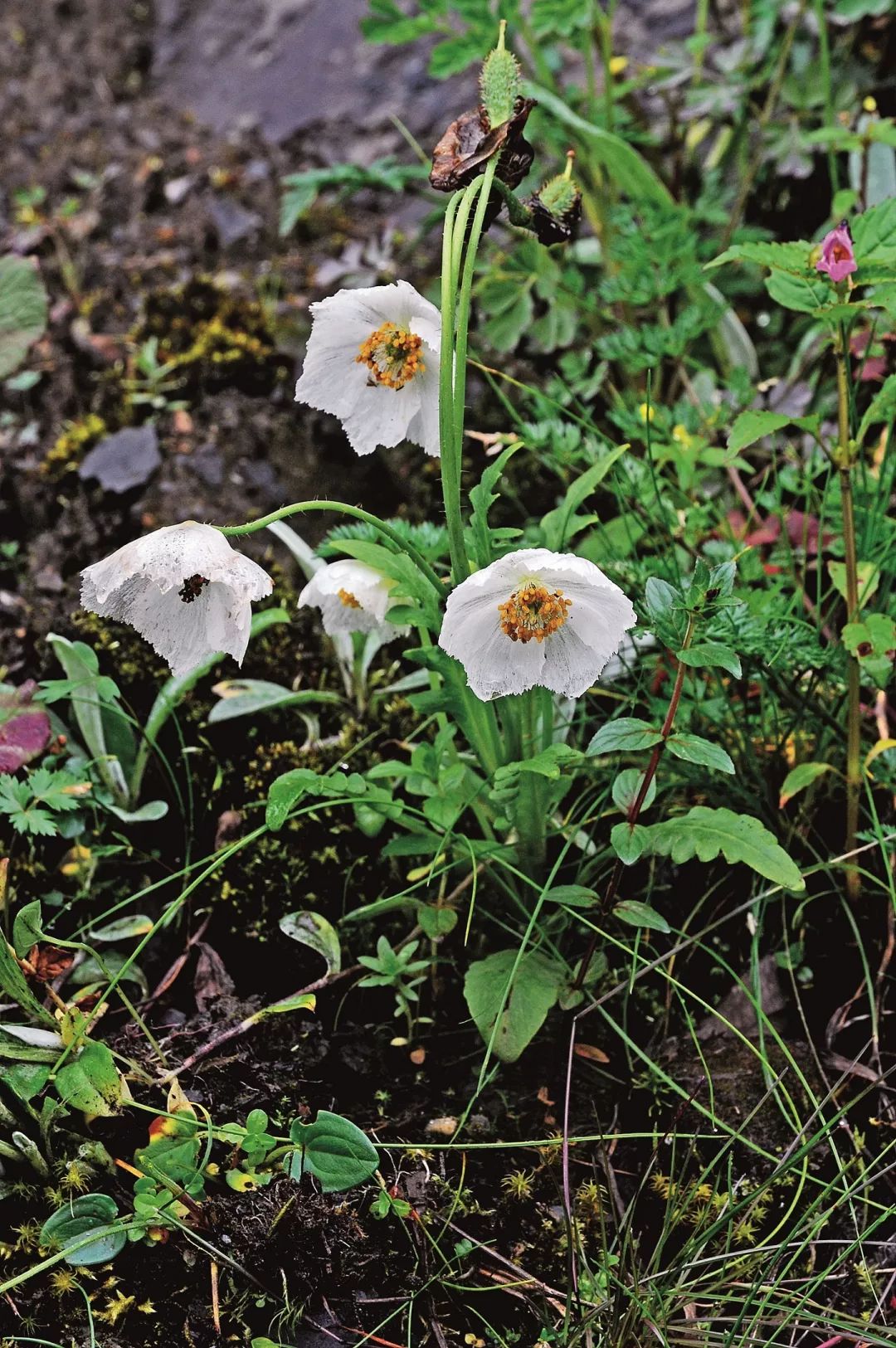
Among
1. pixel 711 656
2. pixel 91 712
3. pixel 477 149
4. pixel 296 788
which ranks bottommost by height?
pixel 91 712

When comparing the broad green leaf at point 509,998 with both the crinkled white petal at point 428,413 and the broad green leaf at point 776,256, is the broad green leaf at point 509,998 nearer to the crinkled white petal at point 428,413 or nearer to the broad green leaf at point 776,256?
the crinkled white petal at point 428,413

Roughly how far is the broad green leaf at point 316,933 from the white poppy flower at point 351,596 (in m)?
0.40

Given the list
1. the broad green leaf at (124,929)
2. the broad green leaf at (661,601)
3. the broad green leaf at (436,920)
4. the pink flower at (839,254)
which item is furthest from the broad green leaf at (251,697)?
the pink flower at (839,254)

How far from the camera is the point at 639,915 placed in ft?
4.26

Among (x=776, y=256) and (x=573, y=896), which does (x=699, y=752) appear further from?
(x=776, y=256)

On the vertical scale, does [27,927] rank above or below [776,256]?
below

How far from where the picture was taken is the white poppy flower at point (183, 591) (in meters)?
1.13

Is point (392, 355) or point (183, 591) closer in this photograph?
point (183, 591)

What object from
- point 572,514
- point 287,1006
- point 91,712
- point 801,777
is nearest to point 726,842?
point 801,777

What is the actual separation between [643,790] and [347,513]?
18.4 inches

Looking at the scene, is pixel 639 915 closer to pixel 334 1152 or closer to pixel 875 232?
pixel 334 1152

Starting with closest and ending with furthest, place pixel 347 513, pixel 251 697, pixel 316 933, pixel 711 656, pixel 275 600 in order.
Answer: pixel 711 656 → pixel 347 513 → pixel 316 933 → pixel 251 697 → pixel 275 600

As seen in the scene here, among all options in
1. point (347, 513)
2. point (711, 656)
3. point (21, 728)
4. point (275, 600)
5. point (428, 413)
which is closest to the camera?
point (711, 656)

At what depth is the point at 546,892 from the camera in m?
1.32
